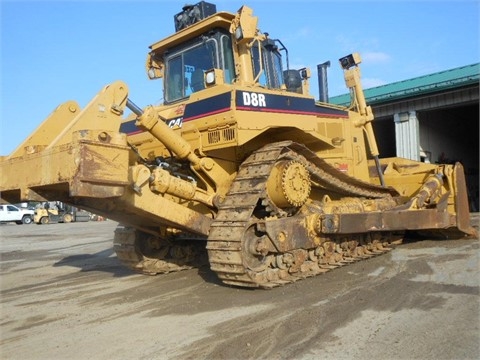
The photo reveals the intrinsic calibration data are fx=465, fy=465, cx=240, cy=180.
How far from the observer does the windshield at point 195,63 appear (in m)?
6.80

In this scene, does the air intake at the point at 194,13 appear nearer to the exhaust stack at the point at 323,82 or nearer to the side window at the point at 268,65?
the side window at the point at 268,65

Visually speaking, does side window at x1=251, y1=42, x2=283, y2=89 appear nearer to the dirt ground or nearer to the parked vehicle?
the dirt ground

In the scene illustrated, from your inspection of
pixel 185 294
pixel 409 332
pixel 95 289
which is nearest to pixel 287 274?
pixel 185 294

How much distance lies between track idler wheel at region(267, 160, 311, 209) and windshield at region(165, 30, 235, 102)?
1594mm

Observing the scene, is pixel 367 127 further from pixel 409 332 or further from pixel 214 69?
pixel 409 332

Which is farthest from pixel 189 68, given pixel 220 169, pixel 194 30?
pixel 220 169

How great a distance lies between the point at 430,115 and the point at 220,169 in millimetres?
19372

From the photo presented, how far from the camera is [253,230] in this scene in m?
5.72

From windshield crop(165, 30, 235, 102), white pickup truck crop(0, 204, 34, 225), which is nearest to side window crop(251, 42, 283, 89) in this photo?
windshield crop(165, 30, 235, 102)

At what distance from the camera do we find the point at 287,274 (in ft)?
20.1

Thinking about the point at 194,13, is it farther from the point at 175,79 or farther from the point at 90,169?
the point at 90,169

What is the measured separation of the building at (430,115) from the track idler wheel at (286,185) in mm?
14715

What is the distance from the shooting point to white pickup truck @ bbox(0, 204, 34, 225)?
118ft

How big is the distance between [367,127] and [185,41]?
4.07 m
